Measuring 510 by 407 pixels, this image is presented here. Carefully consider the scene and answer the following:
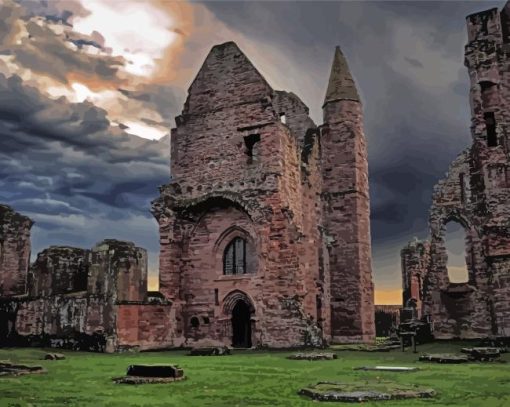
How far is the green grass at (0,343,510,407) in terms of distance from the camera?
20.3 ft

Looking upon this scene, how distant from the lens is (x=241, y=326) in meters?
20.2

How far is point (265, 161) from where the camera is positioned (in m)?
19.2

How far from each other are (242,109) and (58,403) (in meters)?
15.3

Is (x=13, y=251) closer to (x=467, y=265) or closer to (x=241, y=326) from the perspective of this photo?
(x=241, y=326)

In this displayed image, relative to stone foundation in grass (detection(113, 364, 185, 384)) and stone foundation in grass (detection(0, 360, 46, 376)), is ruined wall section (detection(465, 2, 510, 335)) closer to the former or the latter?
stone foundation in grass (detection(113, 364, 185, 384))

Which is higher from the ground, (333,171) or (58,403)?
(333,171)

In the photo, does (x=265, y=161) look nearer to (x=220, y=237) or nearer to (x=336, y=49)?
(x=220, y=237)

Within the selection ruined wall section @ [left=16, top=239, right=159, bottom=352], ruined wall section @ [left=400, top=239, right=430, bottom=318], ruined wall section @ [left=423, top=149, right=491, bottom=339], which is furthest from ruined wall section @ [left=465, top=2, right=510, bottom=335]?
ruined wall section @ [left=16, top=239, right=159, bottom=352]

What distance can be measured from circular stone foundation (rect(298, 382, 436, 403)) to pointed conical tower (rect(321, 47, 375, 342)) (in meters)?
16.0

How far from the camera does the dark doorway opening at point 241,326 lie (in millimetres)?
19828

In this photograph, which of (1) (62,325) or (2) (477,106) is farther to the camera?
(2) (477,106)

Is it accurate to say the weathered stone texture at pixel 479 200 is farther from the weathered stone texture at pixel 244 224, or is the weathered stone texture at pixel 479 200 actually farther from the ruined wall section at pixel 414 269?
the ruined wall section at pixel 414 269

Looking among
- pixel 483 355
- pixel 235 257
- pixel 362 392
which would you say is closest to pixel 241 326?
pixel 235 257

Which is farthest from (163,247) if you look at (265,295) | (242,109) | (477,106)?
(477,106)
